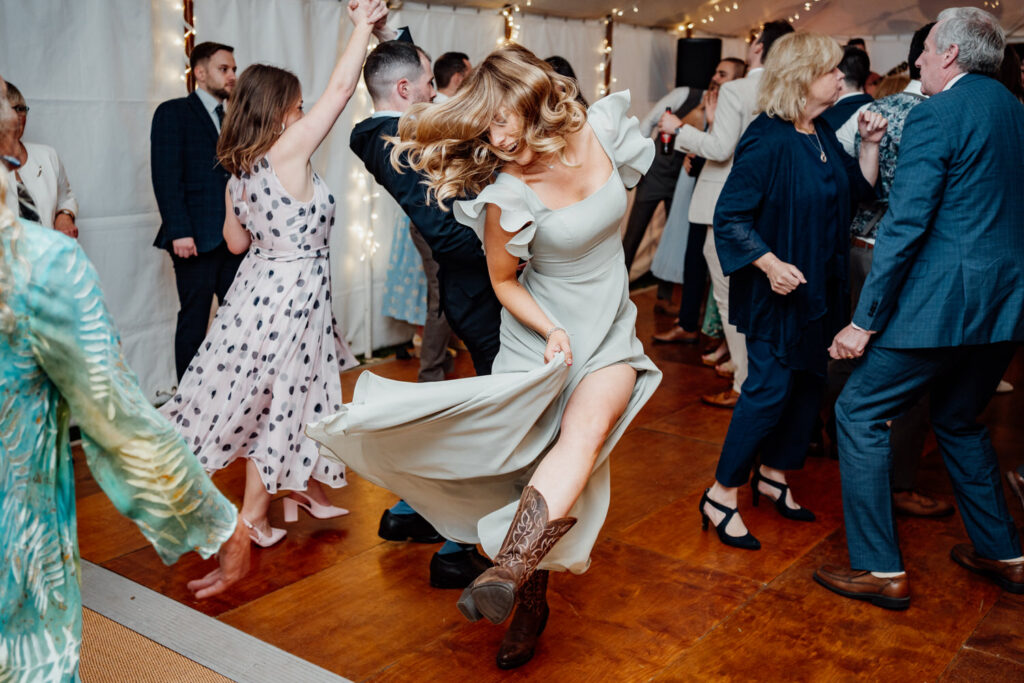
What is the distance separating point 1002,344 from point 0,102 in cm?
276

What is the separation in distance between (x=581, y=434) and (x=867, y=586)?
1.26 metres

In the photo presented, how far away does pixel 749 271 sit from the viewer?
3350 mm

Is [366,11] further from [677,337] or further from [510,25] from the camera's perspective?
[677,337]

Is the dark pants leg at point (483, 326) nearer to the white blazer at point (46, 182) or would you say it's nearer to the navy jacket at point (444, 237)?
the navy jacket at point (444, 237)

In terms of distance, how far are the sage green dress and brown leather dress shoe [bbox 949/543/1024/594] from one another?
142 cm

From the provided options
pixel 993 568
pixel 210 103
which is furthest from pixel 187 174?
pixel 993 568

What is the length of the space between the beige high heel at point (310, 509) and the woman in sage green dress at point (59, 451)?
2.22 meters

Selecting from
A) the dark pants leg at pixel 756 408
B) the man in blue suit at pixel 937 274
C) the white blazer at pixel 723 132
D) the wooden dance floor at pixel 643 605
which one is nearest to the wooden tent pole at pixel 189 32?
the wooden dance floor at pixel 643 605

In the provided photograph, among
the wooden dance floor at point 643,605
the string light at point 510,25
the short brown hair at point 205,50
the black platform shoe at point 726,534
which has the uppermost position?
the string light at point 510,25

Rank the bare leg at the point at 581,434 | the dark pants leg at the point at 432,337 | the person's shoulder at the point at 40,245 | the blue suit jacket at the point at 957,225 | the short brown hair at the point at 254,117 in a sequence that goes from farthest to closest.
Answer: the dark pants leg at the point at 432,337 < the short brown hair at the point at 254,117 < the blue suit jacket at the point at 957,225 < the bare leg at the point at 581,434 < the person's shoulder at the point at 40,245

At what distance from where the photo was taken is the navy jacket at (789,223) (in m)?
3.22

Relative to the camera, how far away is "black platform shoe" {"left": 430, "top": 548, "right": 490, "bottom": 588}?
302cm

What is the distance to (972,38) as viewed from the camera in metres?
2.74

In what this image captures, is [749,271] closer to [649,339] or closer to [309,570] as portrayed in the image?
[309,570]
